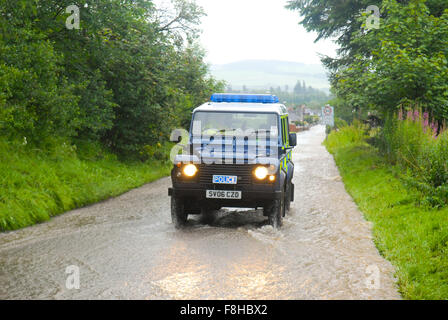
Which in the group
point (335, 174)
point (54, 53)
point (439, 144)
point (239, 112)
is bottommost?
point (335, 174)

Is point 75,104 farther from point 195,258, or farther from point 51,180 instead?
point 195,258

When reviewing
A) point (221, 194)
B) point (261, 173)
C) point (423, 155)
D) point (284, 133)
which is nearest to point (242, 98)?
point (284, 133)

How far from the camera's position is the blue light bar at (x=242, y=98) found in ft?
35.5

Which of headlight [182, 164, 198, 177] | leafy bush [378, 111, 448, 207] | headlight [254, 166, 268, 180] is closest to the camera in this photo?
headlight [254, 166, 268, 180]

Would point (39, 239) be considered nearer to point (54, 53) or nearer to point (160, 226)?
point (160, 226)

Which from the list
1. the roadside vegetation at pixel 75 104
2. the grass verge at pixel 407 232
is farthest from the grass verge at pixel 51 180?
the grass verge at pixel 407 232

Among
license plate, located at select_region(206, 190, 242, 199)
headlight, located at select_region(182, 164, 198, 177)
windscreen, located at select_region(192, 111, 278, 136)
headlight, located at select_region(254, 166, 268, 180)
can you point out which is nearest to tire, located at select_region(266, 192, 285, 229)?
headlight, located at select_region(254, 166, 268, 180)

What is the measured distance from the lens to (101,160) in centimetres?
1648

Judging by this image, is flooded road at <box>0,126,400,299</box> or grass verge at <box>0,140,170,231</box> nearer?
flooded road at <box>0,126,400,299</box>

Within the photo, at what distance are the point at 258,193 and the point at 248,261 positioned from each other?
1.90 metres

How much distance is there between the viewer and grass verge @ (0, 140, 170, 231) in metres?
9.90

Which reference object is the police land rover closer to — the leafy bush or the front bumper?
the front bumper

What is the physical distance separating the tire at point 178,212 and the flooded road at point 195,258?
182 mm
